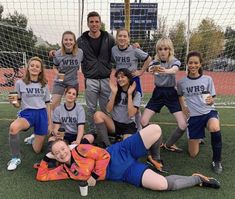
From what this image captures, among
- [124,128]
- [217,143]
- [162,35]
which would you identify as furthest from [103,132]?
[162,35]

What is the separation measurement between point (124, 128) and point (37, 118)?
3.70ft

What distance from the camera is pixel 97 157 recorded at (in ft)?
10.7

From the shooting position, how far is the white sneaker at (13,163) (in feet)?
12.3

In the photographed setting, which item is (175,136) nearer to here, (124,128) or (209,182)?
(124,128)

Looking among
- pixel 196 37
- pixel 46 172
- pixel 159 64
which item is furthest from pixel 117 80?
pixel 196 37

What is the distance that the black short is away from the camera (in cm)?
432

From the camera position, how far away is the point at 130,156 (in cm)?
339

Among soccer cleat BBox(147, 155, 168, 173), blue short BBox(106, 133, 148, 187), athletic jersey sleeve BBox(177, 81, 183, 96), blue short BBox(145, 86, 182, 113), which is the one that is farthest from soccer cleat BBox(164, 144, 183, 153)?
blue short BBox(106, 133, 148, 187)

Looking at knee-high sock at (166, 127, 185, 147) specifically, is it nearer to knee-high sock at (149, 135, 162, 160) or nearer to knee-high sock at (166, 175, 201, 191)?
knee-high sock at (149, 135, 162, 160)

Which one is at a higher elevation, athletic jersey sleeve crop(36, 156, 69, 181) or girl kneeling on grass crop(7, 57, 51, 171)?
girl kneeling on grass crop(7, 57, 51, 171)

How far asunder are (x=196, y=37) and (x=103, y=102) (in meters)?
4.69

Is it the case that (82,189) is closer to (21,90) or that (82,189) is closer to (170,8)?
(21,90)

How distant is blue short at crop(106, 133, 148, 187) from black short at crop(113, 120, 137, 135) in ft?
2.84

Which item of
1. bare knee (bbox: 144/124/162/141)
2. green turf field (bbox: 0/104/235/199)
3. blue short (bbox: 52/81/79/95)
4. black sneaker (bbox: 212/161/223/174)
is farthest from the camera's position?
blue short (bbox: 52/81/79/95)
